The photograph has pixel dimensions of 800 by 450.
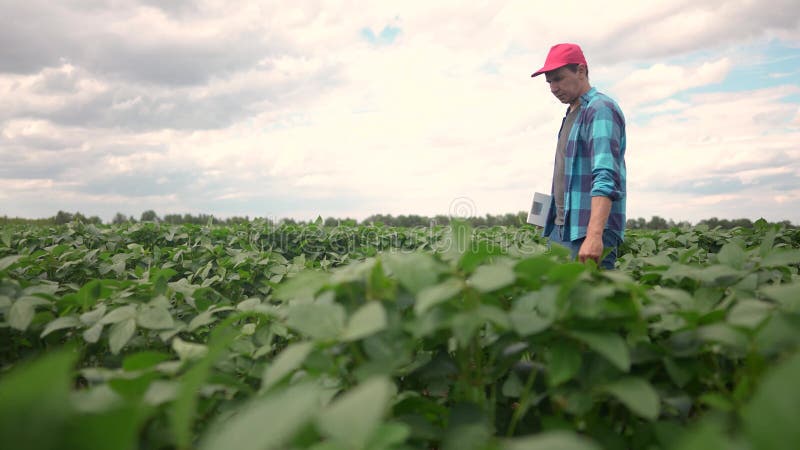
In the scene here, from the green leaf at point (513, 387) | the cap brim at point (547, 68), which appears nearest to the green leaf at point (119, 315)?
the green leaf at point (513, 387)

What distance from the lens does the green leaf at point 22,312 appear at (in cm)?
157

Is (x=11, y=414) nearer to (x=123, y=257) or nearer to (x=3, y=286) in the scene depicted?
(x=3, y=286)

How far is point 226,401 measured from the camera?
135cm

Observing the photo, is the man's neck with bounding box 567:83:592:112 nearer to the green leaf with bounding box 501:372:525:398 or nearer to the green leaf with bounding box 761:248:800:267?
the green leaf with bounding box 761:248:800:267

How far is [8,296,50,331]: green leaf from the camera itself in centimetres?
157

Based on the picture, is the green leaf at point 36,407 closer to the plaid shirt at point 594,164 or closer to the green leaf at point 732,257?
the green leaf at point 732,257

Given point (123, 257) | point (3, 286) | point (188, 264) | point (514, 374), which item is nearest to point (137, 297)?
point (3, 286)

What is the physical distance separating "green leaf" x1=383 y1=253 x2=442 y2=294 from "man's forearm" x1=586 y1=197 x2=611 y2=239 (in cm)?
244

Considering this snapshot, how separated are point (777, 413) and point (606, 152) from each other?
2966 millimetres

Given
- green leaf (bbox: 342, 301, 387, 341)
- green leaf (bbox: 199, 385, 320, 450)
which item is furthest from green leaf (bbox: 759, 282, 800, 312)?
green leaf (bbox: 199, 385, 320, 450)

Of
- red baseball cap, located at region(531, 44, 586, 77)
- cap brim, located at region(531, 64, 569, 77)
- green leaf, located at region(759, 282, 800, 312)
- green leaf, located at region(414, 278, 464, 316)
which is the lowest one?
green leaf, located at region(759, 282, 800, 312)

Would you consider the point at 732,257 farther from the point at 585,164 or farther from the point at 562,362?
the point at 585,164

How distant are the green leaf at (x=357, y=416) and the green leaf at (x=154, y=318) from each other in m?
0.94

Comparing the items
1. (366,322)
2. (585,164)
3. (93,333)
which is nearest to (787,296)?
A: (366,322)
